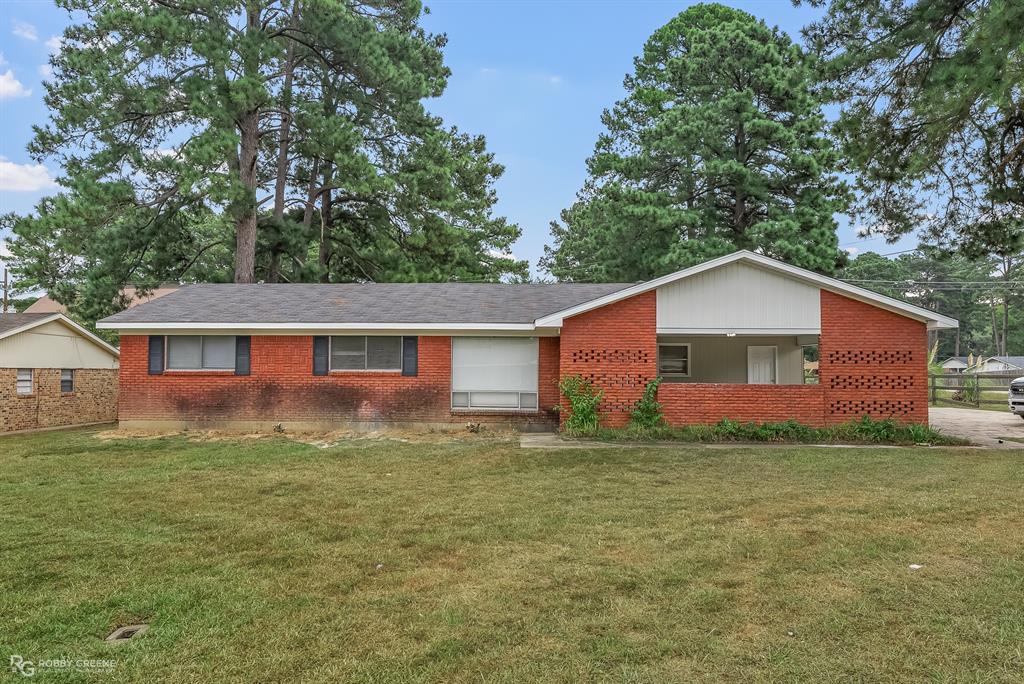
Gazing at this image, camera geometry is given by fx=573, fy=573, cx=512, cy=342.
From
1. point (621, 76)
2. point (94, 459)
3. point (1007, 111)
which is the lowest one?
point (94, 459)

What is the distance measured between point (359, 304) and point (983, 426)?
16.3 m

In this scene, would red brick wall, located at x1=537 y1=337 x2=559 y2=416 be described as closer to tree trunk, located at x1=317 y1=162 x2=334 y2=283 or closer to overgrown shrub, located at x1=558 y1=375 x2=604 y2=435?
overgrown shrub, located at x1=558 y1=375 x2=604 y2=435

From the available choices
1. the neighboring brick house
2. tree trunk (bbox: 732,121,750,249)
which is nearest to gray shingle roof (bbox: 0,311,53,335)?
the neighboring brick house

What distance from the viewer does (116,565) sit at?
4.59 metres

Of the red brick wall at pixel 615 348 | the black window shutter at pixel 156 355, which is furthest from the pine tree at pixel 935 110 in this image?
the black window shutter at pixel 156 355

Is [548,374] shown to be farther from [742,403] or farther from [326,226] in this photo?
[326,226]

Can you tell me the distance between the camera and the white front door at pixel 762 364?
56.1ft

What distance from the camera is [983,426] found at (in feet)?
48.1

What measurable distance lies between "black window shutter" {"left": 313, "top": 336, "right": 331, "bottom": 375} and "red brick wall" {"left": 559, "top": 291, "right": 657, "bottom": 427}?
5.60m

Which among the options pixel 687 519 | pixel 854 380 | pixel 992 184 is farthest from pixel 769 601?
pixel 992 184

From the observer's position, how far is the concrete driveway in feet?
39.2

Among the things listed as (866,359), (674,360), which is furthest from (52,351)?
(866,359)

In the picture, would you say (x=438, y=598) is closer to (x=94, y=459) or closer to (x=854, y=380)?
(x=94, y=459)

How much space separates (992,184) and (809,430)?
20.7ft
